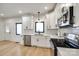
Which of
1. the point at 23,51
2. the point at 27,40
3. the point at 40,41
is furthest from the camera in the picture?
the point at 27,40

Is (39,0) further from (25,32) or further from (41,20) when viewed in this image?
(25,32)

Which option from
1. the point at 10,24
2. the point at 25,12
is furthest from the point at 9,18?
the point at 25,12

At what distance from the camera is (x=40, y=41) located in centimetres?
491

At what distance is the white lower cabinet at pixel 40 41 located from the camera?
15.6 feet

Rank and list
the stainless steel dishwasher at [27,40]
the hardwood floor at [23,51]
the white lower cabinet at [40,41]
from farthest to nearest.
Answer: the stainless steel dishwasher at [27,40] < the white lower cabinet at [40,41] < the hardwood floor at [23,51]

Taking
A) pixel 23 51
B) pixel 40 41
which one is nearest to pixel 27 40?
pixel 40 41

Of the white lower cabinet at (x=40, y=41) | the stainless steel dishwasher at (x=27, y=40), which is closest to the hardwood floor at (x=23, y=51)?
the white lower cabinet at (x=40, y=41)

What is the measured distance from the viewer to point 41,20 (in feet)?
15.9

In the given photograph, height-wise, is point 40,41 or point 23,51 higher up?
point 40,41

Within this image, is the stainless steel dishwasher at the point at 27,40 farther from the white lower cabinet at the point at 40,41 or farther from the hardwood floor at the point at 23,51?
the hardwood floor at the point at 23,51

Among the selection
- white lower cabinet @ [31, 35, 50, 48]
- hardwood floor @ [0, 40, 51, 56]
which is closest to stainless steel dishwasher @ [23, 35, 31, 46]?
white lower cabinet @ [31, 35, 50, 48]

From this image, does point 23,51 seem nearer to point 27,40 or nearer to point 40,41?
point 40,41

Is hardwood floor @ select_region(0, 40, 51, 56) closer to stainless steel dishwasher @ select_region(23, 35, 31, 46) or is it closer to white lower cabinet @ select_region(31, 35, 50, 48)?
white lower cabinet @ select_region(31, 35, 50, 48)

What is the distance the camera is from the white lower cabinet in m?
4.75
